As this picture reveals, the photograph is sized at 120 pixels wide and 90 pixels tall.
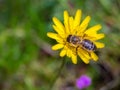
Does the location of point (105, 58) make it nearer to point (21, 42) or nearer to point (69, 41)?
point (21, 42)

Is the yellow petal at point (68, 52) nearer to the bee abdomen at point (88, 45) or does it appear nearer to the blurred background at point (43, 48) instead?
the bee abdomen at point (88, 45)

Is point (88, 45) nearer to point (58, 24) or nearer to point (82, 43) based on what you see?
point (82, 43)

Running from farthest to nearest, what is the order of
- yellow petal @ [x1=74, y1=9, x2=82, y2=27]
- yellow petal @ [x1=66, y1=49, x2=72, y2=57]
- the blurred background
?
the blurred background
yellow petal @ [x1=74, y1=9, x2=82, y2=27]
yellow petal @ [x1=66, y1=49, x2=72, y2=57]

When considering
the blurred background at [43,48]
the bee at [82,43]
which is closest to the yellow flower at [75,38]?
the bee at [82,43]

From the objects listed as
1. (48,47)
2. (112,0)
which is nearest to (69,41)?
(48,47)

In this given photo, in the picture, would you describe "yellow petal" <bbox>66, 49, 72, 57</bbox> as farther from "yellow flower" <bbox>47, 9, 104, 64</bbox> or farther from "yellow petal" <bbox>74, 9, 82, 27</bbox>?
"yellow petal" <bbox>74, 9, 82, 27</bbox>

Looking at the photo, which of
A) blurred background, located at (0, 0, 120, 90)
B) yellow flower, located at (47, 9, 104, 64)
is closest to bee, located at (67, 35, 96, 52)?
yellow flower, located at (47, 9, 104, 64)

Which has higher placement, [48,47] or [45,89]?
[48,47]
